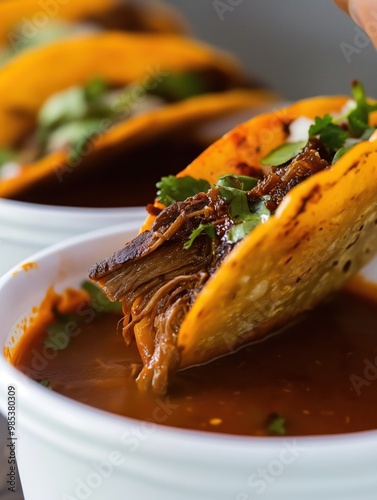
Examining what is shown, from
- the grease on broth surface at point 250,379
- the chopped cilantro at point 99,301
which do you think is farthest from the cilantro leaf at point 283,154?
the chopped cilantro at point 99,301

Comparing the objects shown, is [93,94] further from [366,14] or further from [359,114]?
[366,14]

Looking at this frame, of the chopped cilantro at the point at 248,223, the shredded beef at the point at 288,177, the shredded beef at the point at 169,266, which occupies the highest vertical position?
the shredded beef at the point at 288,177

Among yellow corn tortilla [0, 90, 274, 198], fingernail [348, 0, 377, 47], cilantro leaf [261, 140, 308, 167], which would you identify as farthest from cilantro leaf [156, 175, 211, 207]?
yellow corn tortilla [0, 90, 274, 198]

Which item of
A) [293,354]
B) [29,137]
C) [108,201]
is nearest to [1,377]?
[293,354]

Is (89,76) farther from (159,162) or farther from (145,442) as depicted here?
(145,442)

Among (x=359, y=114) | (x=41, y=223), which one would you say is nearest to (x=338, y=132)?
(x=359, y=114)

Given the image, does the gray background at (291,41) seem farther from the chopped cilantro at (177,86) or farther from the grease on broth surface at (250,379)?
the grease on broth surface at (250,379)
